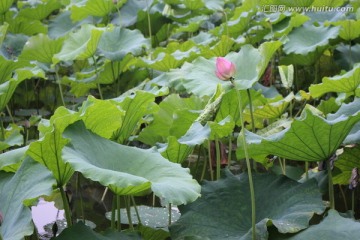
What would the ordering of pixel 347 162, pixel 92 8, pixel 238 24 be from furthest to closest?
pixel 92 8, pixel 238 24, pixel 347 162

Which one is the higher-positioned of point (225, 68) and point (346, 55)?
point (225, 68)

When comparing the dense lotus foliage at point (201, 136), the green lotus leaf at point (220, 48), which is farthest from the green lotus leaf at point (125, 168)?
the green lotus leaf at point (220, 48)

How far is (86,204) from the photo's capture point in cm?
218

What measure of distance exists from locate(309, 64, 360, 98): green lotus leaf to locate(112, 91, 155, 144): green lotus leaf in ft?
1.91

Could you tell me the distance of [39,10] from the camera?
411 cm

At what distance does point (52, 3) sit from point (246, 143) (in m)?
2.94

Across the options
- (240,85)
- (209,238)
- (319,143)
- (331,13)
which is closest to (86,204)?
(240,85)

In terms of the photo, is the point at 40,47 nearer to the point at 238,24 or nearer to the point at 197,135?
the point at 238,24

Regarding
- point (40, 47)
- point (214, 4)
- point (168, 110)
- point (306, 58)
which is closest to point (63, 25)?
point (214, 4)

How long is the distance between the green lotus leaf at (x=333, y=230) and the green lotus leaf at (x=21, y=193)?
53cm

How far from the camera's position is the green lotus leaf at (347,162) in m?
1.70

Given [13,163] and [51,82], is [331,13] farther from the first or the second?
[13,163]

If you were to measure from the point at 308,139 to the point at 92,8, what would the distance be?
91.1 inches

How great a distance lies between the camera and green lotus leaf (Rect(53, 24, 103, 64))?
2543 mm
